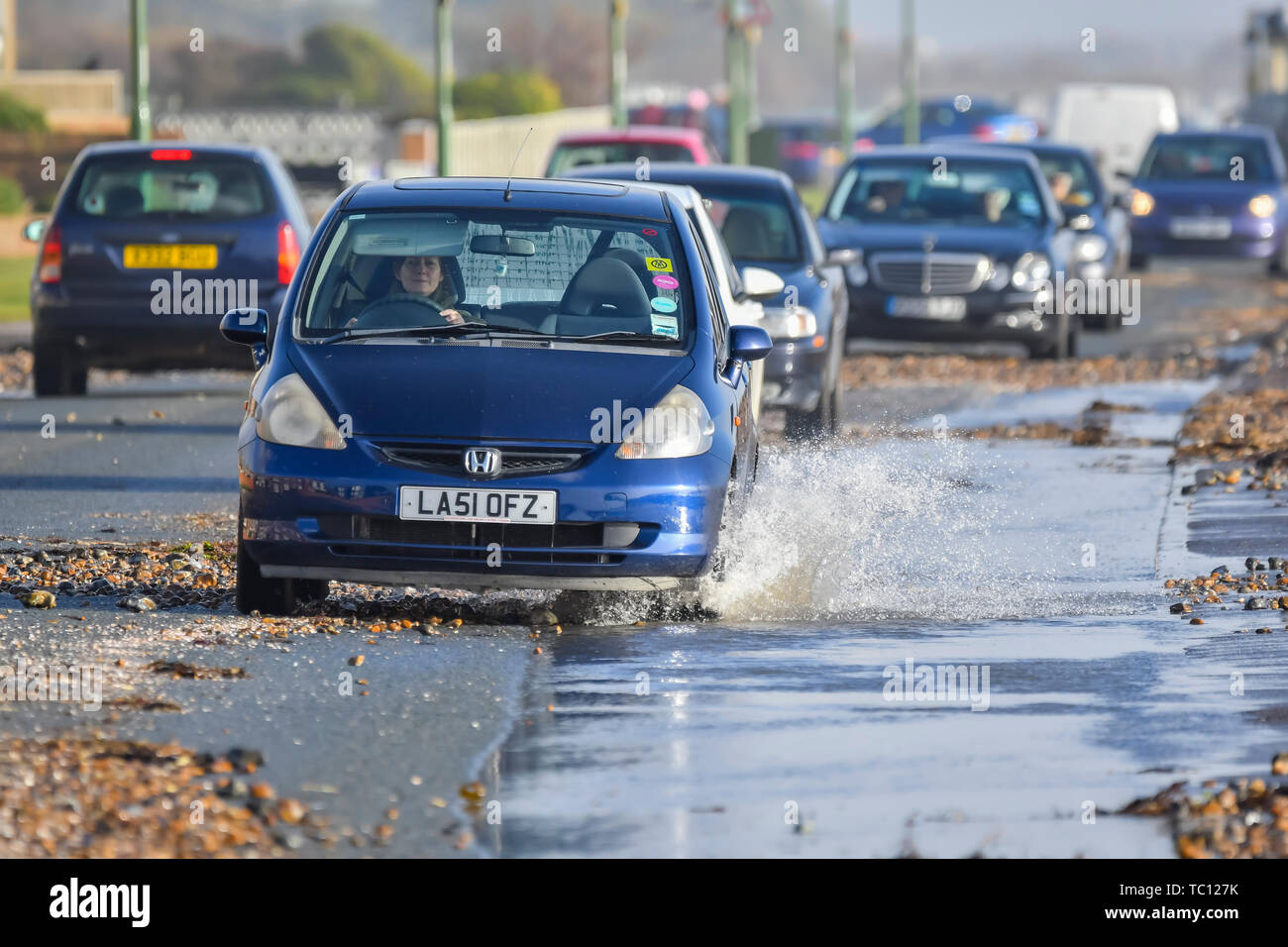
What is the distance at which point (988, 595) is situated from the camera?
9477 millimetres

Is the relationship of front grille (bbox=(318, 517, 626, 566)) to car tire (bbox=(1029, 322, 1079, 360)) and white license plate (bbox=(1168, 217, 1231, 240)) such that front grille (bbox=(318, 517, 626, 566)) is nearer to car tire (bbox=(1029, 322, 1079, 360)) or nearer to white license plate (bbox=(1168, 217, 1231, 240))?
car tire (bbox=(1029, 322, 1079, 360))

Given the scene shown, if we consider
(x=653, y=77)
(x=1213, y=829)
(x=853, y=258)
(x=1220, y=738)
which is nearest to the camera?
(x=1213, y=829)

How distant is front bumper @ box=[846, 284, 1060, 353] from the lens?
19.7 metres

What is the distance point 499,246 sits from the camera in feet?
30.2

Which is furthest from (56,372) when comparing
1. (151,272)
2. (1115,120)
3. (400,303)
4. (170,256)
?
(1115,120)

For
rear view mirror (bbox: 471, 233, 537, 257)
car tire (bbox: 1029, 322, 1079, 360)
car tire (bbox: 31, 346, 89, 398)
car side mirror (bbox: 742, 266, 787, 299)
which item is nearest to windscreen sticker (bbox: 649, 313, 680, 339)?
rear view mirror (bbox: 471, 233, 537, 257)

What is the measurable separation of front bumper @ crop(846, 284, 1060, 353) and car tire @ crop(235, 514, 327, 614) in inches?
454

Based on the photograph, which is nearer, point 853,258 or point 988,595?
point 988,595

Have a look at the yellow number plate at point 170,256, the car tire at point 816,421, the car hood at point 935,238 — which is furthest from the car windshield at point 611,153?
the car tire at point 816,421

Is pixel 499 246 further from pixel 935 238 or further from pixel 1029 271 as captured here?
pixel 1029 271

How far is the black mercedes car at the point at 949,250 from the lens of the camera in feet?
64.5
